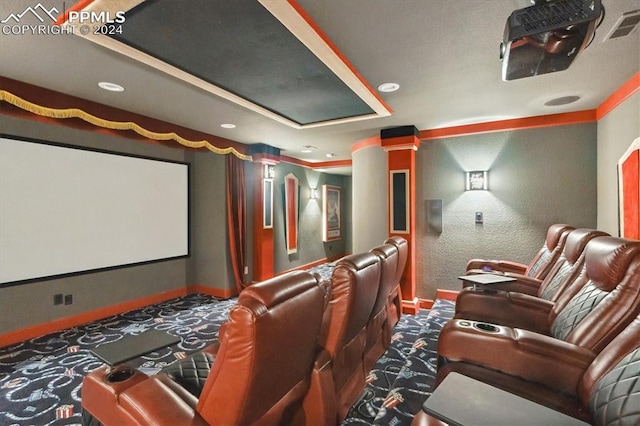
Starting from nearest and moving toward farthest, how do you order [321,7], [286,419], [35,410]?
1. [286,419]
2. [321,7]
3. [35,410]

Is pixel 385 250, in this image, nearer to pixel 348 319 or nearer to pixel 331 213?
pixel 348 319

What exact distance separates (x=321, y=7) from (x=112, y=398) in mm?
2060

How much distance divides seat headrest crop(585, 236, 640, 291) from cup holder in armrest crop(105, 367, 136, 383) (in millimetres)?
2375

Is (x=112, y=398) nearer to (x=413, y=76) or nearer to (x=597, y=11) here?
(x=597, y=11)

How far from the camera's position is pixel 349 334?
1805mm

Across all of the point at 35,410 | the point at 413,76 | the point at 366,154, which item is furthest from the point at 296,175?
the point at 35,410

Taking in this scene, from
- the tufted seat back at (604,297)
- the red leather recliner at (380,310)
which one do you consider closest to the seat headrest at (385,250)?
the red leather recliner at (380,310)

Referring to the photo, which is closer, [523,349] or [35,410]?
[523,349]

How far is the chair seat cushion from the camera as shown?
148 cm

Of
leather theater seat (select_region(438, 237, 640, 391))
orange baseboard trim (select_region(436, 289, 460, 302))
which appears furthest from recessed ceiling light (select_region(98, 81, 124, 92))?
orange baseboard trim (select_region(436, 289, 460, 302))

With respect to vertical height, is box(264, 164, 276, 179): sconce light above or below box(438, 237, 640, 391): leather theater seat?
above

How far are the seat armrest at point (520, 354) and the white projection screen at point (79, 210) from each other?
12.5 ft

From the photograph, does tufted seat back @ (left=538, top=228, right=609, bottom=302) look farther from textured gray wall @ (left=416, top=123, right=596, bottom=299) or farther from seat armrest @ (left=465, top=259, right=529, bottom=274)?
textured gray wall @ (left=416, top=123, right=596, bottom=299)

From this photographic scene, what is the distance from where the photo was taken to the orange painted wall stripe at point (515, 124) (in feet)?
11.2
